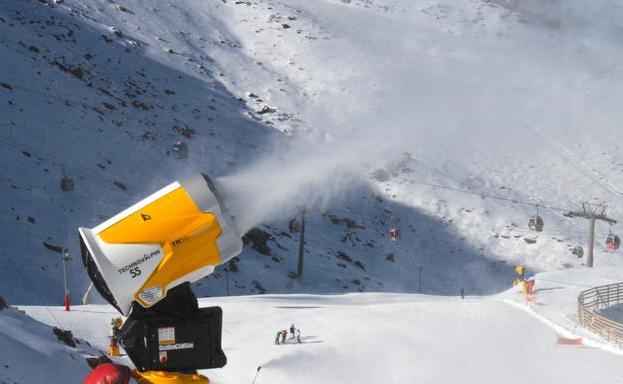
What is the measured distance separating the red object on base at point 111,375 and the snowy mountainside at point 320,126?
101 ft

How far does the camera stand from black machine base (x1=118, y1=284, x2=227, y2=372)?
4402 mm

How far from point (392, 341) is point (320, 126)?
70.3 m

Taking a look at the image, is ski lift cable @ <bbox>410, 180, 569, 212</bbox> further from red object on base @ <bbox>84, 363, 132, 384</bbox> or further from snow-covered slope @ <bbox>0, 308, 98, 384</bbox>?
red object on base @ <bbox>84, 363, 132, 384</bbox>

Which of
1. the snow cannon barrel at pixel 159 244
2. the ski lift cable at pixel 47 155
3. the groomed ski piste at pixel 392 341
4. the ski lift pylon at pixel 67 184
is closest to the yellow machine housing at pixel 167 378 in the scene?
the snow cannon barrel at pixel 159 244

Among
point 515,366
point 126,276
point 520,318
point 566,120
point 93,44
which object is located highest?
point 126,276

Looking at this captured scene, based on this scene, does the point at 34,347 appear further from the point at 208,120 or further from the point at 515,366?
the point at 208,120

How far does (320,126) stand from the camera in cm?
9406

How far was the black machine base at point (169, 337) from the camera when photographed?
440 centimetres

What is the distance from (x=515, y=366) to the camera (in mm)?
23578

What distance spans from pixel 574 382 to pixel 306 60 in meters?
95.8

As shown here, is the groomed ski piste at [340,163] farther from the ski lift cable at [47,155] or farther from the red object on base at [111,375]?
the red object on base at [111,375]

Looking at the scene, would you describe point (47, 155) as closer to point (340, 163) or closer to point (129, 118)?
point (129, 118)

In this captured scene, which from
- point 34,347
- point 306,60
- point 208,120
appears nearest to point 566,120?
point 306,60

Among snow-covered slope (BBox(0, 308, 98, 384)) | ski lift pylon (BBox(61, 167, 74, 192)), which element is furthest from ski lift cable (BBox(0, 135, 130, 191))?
snow-covered slope (BBox(0, 308, 98, 384))
